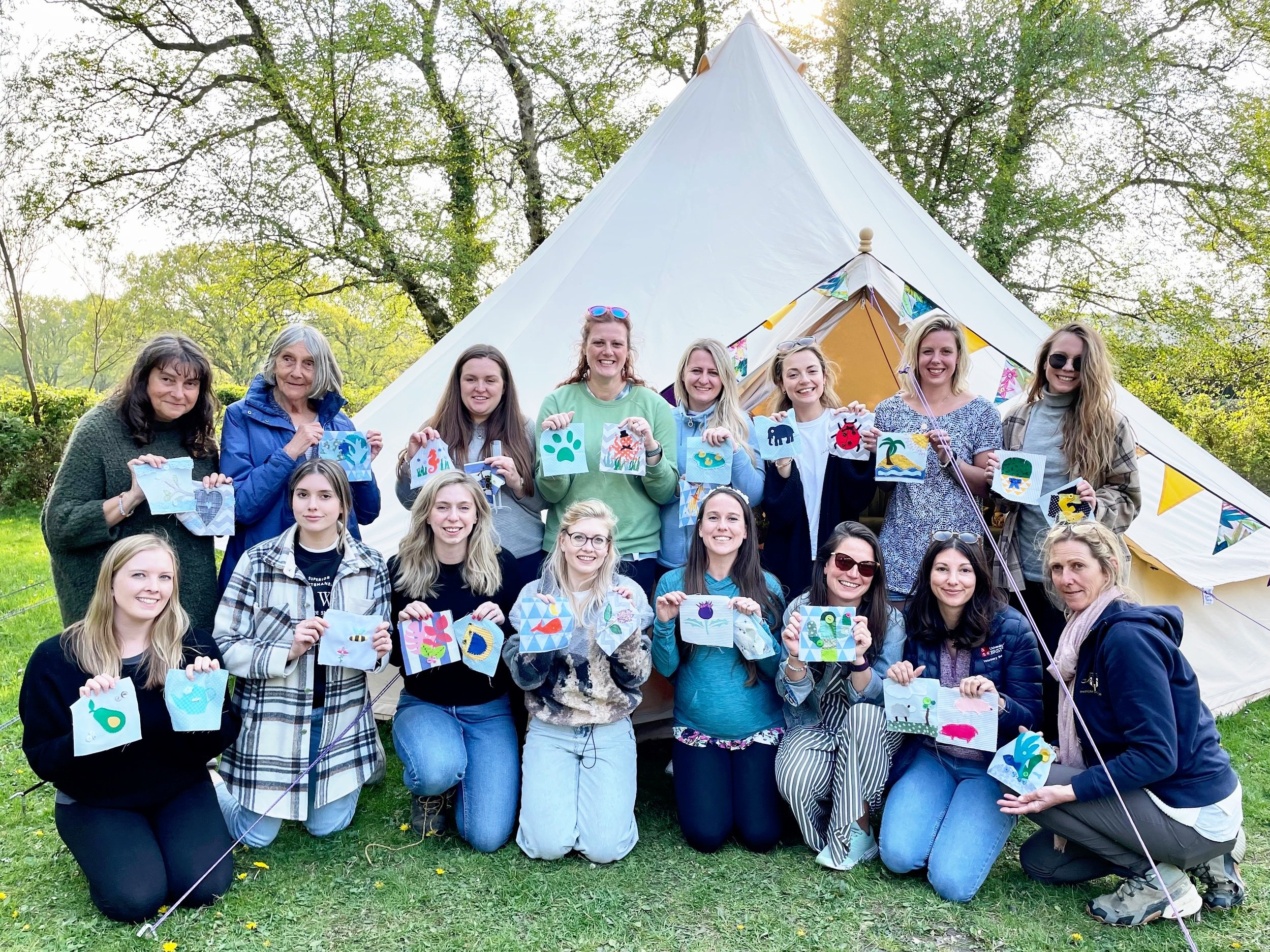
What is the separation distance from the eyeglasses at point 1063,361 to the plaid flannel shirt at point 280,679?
262 centimetres

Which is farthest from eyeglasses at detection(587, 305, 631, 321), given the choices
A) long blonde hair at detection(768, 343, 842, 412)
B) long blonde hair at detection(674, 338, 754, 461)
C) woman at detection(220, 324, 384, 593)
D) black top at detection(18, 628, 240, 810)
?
black top at detection(18, 628, 240, 810)

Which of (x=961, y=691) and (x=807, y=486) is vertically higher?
(x=807, y=486)

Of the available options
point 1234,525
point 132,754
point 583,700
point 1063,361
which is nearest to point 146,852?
point 132,754

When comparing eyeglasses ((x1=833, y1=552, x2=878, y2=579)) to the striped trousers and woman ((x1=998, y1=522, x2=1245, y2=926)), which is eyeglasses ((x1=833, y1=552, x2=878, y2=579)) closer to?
the striped trousers

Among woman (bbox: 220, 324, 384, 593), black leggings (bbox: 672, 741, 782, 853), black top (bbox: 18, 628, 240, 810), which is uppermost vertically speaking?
woman (bbox: 220, 324, 384, 593)

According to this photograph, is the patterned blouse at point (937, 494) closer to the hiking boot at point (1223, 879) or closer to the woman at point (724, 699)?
the woman at point (724, 699)

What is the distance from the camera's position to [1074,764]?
8.77ft

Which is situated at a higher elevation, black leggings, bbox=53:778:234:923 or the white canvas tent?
the white canvas tent

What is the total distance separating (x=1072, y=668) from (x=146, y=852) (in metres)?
2.92

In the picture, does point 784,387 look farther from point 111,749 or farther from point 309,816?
point 111,749

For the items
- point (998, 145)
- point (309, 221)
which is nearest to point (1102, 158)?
point (998, 145)

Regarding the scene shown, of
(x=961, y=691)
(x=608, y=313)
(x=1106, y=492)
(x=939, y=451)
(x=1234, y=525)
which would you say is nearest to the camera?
(x=961, y=691)

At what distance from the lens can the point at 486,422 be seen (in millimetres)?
3426

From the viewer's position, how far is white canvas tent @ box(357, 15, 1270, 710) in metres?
3.97
